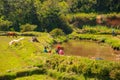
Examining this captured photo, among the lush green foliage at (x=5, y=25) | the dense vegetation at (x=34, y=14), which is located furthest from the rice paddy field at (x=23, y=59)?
the dense vegetation at (x=34, y=14)

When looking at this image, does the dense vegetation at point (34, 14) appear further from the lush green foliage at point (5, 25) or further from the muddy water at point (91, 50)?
the muddy water at point (91, 50)

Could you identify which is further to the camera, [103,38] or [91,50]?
[103,38]

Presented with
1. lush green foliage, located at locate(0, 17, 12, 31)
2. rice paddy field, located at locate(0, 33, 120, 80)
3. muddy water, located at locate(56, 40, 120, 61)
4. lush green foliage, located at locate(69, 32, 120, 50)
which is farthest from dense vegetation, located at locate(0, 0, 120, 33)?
rice paddy field, located at locate(0, 33, 120, 80)

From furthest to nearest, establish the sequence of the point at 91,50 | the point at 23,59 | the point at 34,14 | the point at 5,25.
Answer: the point at 34,14 < the point at 5,25 < the point at 91,50 < the point at 23,59

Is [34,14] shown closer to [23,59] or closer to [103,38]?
[103,38]

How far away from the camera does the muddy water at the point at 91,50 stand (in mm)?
44188

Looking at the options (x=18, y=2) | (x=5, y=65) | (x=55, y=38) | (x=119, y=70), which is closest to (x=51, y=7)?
(x=18, y=2)

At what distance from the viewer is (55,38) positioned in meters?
58.3

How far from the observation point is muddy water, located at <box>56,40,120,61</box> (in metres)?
44.2

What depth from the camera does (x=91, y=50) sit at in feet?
Answer: 159

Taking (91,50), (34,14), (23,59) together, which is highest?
(34,14)

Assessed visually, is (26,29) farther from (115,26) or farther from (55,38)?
(115,26)

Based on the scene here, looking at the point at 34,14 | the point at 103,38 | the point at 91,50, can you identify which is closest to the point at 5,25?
the point at 34,14

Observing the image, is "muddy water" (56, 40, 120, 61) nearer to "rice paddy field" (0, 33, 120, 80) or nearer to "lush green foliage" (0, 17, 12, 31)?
"rice paddy field" (0, 33, 120, 80)
